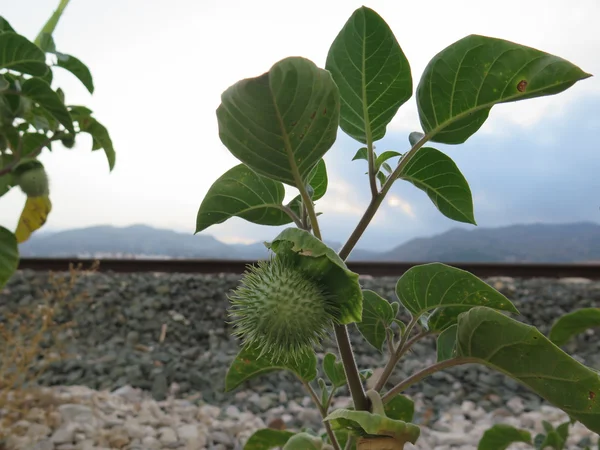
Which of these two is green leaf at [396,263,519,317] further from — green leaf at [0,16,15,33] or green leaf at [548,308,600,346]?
green leaf at [0,16,15,33]

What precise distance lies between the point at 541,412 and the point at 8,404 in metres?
1.93

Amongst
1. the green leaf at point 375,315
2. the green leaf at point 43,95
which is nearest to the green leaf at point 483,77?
the green leaf at point 375,315

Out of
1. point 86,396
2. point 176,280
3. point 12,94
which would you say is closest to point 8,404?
point 86,396

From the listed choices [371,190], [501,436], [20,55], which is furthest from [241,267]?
[371,190]

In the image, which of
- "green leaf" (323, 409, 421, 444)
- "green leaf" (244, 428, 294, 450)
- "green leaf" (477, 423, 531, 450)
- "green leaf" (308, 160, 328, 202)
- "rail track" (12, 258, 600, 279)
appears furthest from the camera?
"rail track" (12, 258, 600, 279)

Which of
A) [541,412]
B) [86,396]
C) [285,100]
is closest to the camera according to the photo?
[285,100]

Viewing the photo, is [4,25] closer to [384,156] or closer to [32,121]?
[32,121]

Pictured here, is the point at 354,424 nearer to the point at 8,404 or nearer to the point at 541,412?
the point at 8,404

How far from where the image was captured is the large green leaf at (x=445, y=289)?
1.68ft

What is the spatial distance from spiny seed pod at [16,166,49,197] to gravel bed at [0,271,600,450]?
94 centimetres

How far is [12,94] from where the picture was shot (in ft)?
3.49

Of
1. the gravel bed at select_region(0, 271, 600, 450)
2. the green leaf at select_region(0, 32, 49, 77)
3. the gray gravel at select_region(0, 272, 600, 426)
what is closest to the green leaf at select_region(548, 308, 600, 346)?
the gravel bed at select_region(0, 271, 600, 450)

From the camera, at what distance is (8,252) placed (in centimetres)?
107

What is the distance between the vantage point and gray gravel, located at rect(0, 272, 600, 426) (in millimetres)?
2126
